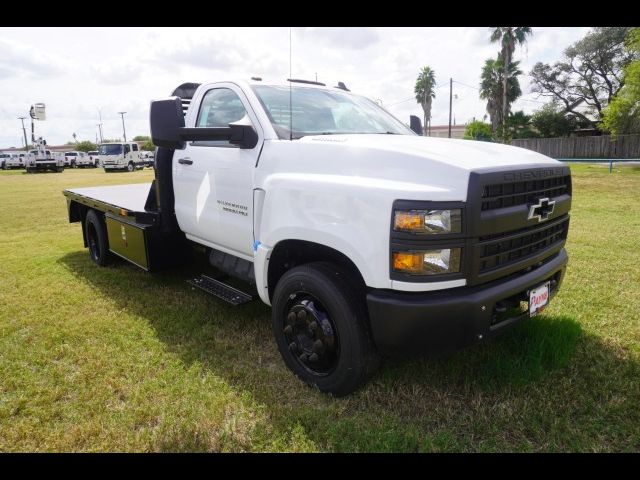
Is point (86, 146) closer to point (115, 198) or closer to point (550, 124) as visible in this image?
point (550, 124)

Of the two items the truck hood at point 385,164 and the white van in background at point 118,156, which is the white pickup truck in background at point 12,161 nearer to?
the white van in background at point 118,156

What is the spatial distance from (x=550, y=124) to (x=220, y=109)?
42.8 meters

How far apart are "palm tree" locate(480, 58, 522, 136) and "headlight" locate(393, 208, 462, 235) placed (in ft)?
127

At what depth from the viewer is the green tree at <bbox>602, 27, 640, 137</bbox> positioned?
24.0m

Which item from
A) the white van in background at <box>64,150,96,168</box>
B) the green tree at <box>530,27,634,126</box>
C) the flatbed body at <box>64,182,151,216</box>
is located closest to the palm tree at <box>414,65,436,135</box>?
the green tree at <box>530,27,634,126</box>

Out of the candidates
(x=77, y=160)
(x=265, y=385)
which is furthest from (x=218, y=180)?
(x=77, y=160)

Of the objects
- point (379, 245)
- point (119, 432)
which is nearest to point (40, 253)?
point (119, 432)

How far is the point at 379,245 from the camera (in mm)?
2344

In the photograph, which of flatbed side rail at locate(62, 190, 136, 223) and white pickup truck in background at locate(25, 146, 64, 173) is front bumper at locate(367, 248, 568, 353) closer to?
flatbed side rail at locate(62, 190, 136, 223)

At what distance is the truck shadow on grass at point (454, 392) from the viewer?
2.49 m

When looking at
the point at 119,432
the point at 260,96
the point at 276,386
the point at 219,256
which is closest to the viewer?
the point at 119,432

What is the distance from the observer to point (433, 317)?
2.33 metres

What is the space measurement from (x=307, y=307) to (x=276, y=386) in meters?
0.61
